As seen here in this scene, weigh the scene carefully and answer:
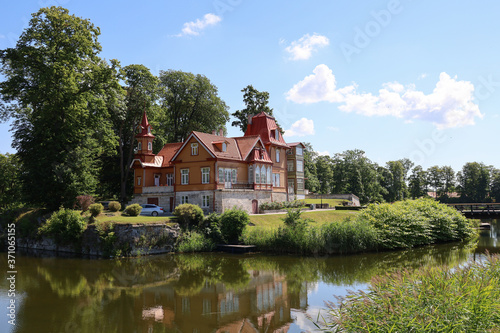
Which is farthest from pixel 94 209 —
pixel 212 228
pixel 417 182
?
pixel 417 182

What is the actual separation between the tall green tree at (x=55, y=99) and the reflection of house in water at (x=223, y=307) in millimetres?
19915

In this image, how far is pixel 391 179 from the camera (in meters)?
84.1

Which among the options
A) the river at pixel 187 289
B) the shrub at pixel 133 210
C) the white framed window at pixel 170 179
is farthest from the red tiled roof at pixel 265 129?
the river at pixel 187 289

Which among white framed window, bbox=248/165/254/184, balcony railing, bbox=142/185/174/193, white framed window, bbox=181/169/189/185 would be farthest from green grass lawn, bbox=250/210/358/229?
balcony railing, bbox=142/185/174/193

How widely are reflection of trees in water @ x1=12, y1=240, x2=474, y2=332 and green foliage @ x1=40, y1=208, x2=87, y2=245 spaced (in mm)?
2635

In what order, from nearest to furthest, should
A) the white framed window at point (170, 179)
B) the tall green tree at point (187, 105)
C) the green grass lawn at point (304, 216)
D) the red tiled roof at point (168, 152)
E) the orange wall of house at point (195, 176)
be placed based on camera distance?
the green grass lawn at point (304, 216) → the orange wall of house at point (195, 176) → the white framed window at point (170, 179) → the red tiled roof at point (168, 152) → the tall green tree at point (187, 105)

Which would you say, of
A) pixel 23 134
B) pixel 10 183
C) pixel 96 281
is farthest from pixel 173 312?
pixel 10 183

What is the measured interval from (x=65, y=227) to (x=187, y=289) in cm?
1682

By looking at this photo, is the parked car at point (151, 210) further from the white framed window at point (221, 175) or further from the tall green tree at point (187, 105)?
the tall green tree at point (187, 105)

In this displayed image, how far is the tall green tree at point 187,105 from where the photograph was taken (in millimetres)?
53531

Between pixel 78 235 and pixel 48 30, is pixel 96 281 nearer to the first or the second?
pixel 78 235

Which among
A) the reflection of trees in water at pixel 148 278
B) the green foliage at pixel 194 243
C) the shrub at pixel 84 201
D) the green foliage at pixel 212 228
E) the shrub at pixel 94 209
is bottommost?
the reflection of trees in water at pixel 148 278

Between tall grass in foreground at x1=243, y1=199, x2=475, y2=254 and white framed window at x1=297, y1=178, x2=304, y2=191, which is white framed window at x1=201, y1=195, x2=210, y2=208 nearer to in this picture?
tall grass in foreground at x1=243, y1=199, x2=475, y2=254

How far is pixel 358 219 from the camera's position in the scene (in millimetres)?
28672
